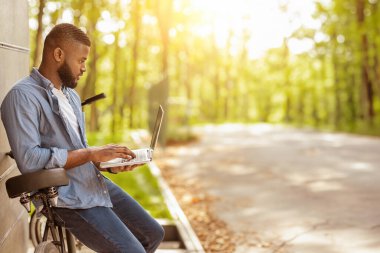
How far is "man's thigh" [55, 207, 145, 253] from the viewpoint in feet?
12.1

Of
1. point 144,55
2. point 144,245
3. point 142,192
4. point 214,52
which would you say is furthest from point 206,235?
point 214,52

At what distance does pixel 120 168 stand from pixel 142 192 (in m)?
7.59

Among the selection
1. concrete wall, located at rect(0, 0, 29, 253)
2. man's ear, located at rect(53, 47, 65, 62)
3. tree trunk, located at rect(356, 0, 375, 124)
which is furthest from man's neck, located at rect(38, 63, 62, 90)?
tree trunk, located at rect(356, 0, 375, 124)

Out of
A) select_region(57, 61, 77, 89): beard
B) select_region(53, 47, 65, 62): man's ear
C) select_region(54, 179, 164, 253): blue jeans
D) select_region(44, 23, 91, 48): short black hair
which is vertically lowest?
select_region(54, 179, 164, 253): blue jeans

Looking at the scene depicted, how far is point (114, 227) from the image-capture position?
3689 mm

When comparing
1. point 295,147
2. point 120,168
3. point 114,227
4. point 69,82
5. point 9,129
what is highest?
point 69,82

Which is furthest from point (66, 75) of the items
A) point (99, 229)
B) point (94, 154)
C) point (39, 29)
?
point (39, 29)

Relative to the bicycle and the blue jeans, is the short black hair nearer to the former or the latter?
the bicycle

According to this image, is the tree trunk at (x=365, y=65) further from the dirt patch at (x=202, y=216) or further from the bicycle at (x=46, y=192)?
the bicycle at (x=46, y=192)

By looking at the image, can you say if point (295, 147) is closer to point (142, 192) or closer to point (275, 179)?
point (275, 179)

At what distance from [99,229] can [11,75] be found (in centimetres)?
178

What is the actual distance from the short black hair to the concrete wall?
94 centimetres

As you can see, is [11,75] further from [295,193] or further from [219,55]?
[219,55]

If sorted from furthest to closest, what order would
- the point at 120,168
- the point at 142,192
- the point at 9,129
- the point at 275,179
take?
1. the point at 275,179
2. the point at 142,192
3. the point at 120,168
4. the point at 9,129
